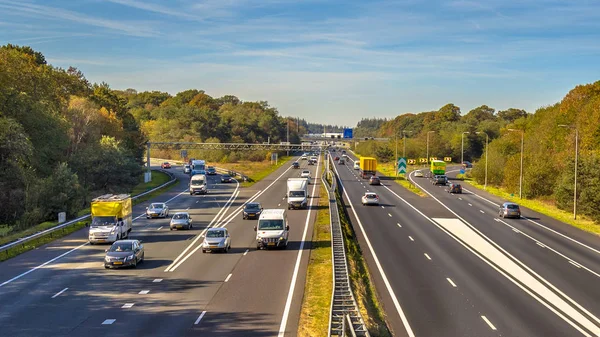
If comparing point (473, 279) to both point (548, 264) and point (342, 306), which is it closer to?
point (548, 264)

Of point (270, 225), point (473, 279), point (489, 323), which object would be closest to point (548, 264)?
point (473, 279)

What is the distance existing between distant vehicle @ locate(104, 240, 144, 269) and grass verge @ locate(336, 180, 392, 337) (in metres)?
10.8

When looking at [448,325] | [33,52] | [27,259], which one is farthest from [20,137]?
[33,52]

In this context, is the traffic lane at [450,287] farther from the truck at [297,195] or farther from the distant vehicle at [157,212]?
the distant vehicle at [157,212]

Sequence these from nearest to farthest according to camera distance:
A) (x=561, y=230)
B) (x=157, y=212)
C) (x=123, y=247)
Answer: (x=123, y=247) → (x=561, y=230) → (x=157, y=212)

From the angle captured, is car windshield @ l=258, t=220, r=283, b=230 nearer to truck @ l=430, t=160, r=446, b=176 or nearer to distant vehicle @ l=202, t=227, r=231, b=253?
distant vehicle @ l=202, t=227, r=231, b=253

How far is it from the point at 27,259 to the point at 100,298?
12142 millimetres

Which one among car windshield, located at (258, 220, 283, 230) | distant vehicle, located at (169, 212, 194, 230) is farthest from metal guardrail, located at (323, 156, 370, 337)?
distant vehicle, located at (169, 212, 194, 230)

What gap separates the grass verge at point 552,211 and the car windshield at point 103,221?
117 feet

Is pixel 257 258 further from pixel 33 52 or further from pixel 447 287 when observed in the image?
pixel 33 52

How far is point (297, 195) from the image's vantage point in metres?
60.3

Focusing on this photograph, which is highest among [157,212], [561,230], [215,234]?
[215,234]

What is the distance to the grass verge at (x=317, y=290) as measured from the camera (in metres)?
20.9

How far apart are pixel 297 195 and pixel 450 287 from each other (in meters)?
32.9
